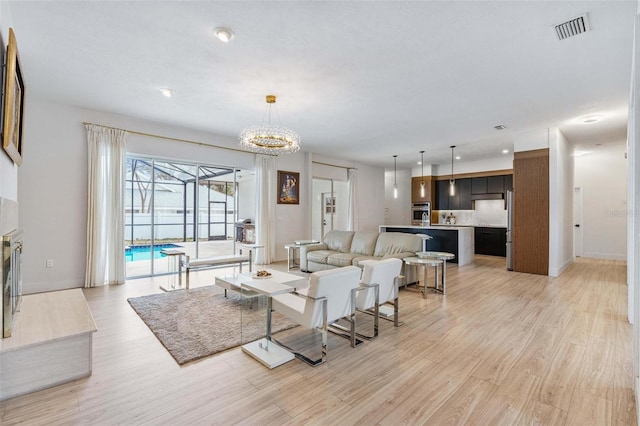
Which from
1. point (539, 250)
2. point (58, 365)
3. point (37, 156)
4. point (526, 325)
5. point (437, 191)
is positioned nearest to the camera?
point (58, 365)

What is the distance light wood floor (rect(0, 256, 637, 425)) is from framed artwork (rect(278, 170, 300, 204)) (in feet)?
15.4

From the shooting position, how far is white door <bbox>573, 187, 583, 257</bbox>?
28.5ft

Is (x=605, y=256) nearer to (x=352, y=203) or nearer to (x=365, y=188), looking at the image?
(x=365, y=188)

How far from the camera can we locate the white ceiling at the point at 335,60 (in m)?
2.55

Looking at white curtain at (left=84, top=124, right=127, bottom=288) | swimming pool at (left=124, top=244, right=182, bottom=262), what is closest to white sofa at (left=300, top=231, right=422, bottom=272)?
swimming pool at (left=124, top=244, right=182, bottom=262)

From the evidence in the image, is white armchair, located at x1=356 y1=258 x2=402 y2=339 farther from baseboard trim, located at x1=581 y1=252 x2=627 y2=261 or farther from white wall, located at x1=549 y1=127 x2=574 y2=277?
baseboard trim, located at x1=581 y1=252 x2=627 y2=261

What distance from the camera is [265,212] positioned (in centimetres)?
725

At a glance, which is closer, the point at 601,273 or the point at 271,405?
the point at 271,405

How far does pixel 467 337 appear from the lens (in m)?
3.11

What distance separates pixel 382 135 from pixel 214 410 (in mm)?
5873

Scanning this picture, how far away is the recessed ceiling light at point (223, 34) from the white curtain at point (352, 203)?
6.89 m

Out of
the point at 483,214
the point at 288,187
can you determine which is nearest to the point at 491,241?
the point at 483,214

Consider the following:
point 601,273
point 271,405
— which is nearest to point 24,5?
point 271,405

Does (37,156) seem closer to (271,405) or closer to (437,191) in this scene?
(271,405)
